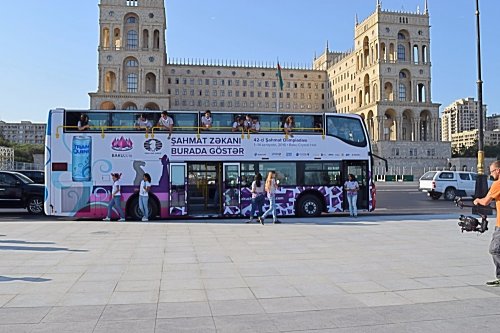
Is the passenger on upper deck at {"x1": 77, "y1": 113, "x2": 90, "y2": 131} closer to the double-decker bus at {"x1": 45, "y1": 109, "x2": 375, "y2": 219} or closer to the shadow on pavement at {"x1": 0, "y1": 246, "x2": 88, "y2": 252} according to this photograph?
the double-decker bus at {"x1": 45, "y1": 109, "x2": 375, "y2": 219}

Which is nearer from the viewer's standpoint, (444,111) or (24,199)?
(24,199)

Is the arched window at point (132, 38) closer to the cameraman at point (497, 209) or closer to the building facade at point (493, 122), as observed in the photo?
the cameraman at point (497, 209)

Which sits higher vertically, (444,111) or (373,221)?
(444,111)

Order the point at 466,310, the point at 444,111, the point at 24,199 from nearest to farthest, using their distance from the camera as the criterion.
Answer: the point at 466,310
the point at 24,199
the point at 444,111

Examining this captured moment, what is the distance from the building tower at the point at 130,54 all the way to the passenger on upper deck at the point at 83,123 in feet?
246

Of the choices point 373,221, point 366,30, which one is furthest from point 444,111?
point 373,221

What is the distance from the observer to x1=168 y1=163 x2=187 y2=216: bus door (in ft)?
53.6

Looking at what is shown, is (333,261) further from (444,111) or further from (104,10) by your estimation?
(444,111)

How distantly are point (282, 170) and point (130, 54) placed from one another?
267ft

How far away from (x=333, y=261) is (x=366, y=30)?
338 ft

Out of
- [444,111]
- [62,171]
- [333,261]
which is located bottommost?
[333,261]

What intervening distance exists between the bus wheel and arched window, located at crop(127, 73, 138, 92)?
82.3 metres

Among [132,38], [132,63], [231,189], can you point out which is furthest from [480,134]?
[132,38]

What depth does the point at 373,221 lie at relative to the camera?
1625 centimetres
